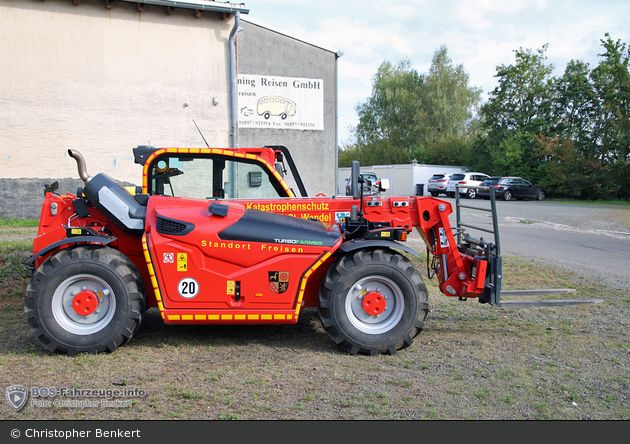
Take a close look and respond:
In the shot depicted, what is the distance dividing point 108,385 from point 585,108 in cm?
4189

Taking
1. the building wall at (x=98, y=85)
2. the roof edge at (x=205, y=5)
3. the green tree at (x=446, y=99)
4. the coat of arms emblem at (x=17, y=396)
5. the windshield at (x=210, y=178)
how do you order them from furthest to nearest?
1. the green tree at (x=446, y=99)
2. the roof edge at (x=205, y=5)
3. the building wall at (x=98, y=85)
4. the windshield at (x=210, y=178)
5. the coat of arms emblem at (x=17, y=396)

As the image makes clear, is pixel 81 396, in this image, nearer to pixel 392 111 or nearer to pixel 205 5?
pixel 205 5

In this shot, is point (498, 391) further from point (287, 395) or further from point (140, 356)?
point (140, 356)

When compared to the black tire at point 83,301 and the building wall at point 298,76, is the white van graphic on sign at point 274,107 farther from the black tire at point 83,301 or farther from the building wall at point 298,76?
the black tire at point 83,301

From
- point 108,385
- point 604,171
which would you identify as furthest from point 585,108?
point 108,385

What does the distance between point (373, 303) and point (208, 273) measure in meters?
1.60

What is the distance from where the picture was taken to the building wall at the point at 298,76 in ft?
51.7

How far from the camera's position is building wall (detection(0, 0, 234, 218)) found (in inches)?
569

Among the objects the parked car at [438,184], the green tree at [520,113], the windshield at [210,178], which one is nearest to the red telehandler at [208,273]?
the windshield at [210,178]

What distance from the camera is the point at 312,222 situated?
5.14m

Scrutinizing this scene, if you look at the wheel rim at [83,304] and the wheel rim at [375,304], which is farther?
the wheel rim at [375,304]

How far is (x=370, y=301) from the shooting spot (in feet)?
15.8

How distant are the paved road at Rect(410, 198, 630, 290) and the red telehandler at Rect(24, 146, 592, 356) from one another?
5.33m

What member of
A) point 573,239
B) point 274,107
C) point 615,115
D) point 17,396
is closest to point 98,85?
point 274,107
